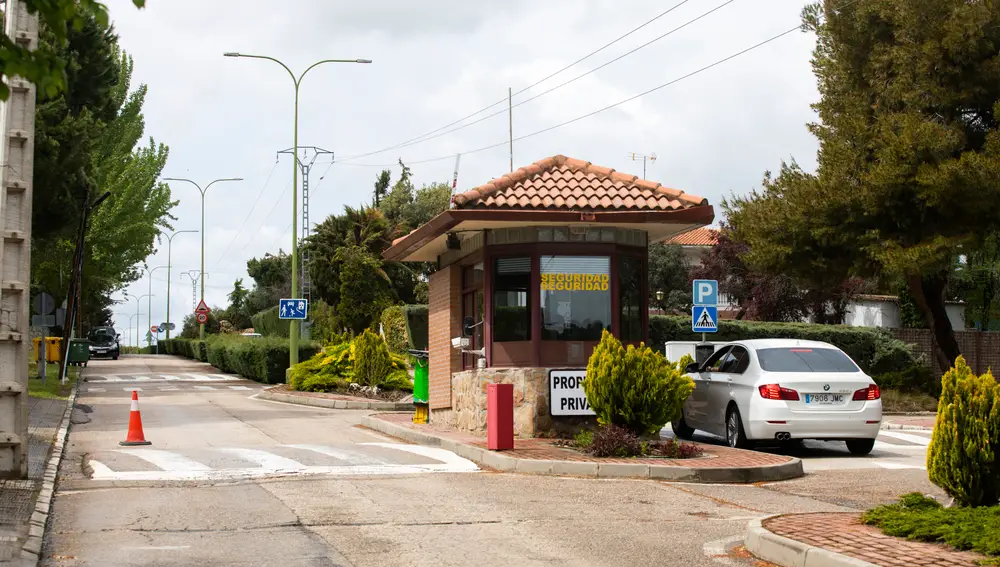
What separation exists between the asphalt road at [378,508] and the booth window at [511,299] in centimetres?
223

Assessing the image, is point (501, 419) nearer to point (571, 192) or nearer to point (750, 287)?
point (571, 192)

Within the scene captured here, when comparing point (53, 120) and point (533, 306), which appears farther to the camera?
point (53, 120)

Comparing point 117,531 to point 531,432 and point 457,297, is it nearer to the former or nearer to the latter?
point 531,432

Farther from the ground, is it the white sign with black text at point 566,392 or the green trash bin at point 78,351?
the green trash bin at point 78,351

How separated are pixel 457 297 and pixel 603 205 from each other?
13.7 feet

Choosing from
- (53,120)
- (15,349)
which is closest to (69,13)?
(15,349)

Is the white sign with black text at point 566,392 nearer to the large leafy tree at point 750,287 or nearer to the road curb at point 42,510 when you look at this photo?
the road curb at point 42,510

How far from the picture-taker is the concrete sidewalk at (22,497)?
291 inches

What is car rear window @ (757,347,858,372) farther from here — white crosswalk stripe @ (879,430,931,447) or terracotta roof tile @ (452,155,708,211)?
white crosswalk stripe @ (879,430,931,447)

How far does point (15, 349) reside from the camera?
10.7 m

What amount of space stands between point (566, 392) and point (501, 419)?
1.87 metres

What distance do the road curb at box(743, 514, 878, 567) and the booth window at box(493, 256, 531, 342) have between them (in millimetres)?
8120

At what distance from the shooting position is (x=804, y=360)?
49.5 feet

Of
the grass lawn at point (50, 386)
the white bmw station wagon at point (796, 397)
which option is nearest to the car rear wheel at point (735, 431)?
the white bmw station wagon at point (796, 397)
